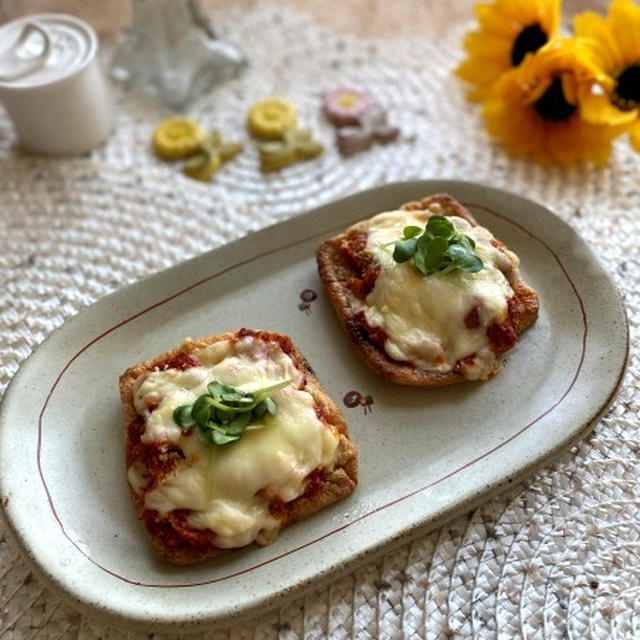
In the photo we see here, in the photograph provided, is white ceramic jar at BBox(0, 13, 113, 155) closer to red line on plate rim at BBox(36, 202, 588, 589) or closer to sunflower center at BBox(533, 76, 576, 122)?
red line on plate rim at BBox(36, 202, 588, 589)

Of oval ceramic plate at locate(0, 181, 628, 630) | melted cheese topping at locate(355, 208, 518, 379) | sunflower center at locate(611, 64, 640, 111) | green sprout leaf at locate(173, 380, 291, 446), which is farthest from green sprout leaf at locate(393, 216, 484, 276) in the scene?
sunflower center at locate(611, 64, 640, 111)

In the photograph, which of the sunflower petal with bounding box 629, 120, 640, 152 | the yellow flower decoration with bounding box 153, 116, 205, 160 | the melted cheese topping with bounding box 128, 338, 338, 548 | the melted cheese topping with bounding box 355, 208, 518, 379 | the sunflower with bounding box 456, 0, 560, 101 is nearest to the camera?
the melted cheese topping with bounding box 128, 338, 338, 548

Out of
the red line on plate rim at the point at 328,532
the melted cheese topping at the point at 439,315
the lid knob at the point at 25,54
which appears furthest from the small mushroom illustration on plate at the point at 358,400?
the lid knob at the point at 25,54

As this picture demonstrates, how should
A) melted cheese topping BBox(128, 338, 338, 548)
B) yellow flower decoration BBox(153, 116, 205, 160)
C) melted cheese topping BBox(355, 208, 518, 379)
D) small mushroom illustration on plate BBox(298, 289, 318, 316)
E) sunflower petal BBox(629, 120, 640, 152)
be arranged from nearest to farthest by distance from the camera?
melted cheese topping BBox(128, 338, 338, 548)
melted cheese topping BBox(355, 208, 518, 379)
small mushroom illustration on plate BBox(298, 289, 318, 316)
sunflower petal BBox(629, 120, 640, 152)
yellow flower decoration BBox(153, 116, 205, 160)

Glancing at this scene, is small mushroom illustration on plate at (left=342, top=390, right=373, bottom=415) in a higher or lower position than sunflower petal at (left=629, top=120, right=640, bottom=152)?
lower

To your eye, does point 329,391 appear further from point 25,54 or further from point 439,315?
point 25,54

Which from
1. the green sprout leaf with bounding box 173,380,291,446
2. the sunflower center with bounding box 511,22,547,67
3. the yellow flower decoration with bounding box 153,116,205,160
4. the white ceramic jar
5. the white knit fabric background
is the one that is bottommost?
the white knit fabric background

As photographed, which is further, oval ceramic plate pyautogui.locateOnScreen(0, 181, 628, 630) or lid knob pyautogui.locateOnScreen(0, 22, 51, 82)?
lid knob pyautogui.locateOnScreen(0, 22, 51, 82)

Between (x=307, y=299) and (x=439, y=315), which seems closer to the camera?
(x=439, y=315)

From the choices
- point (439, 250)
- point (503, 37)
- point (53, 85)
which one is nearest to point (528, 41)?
point (503, 37)
